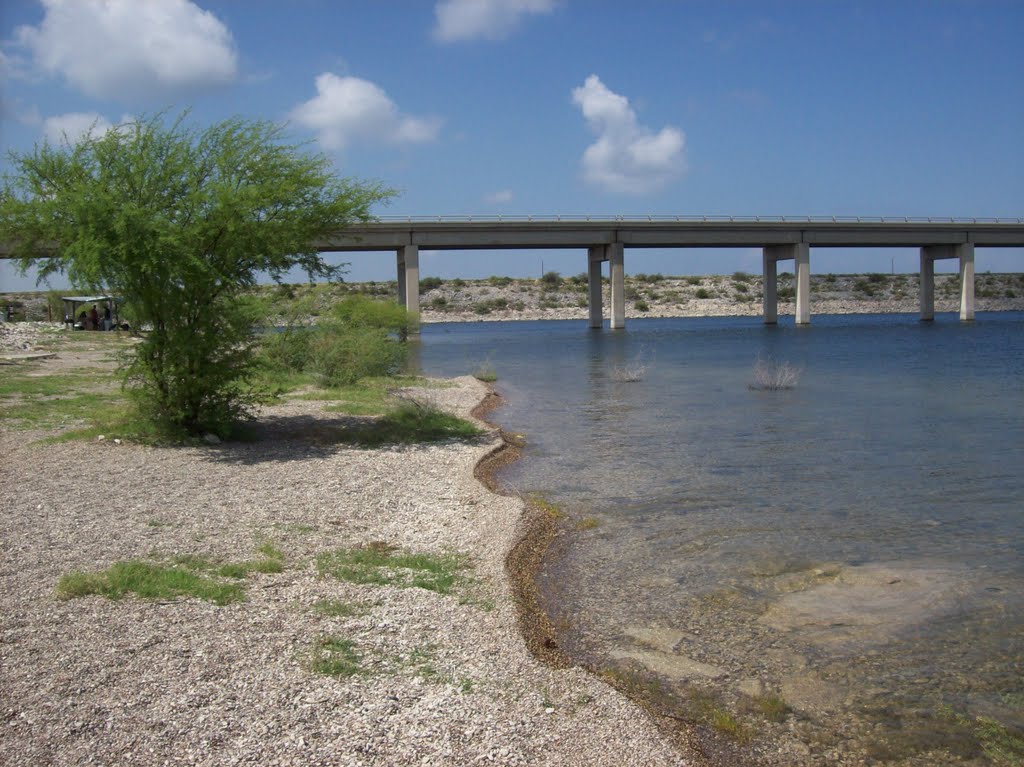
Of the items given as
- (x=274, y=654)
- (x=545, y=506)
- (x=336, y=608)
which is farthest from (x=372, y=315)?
(x=274, y=654)

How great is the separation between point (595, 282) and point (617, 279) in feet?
16.0

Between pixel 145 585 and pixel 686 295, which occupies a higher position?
pixel 686 295

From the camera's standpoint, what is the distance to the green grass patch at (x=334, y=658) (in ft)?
21.3

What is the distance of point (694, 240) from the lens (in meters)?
79.3

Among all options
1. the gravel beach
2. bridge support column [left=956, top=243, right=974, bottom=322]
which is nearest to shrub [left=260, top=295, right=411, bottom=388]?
the gravel beach

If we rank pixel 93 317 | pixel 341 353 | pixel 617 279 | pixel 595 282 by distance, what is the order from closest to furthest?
pixel 341 353 < pixel 93 317 < pixel 617 279 < pixel 595 282

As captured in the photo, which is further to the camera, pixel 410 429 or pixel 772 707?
pixel 410 429

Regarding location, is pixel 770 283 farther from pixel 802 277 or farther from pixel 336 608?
pixel 336 608

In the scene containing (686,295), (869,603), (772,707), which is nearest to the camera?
→ (772,707)

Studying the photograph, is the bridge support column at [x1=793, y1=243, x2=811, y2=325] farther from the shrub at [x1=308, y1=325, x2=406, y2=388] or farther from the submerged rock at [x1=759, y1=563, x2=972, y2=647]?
the submerged rock at [x1=759, y1=563, x2=972, y2=647]

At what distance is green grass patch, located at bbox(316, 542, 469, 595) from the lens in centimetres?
873

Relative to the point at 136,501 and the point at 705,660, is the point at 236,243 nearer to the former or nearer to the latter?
the point at 136,501

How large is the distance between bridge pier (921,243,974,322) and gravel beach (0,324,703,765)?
3414 inches

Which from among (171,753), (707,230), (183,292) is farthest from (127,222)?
(707,230)
